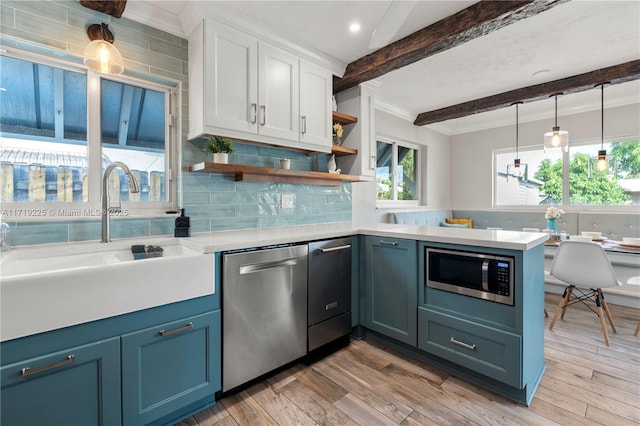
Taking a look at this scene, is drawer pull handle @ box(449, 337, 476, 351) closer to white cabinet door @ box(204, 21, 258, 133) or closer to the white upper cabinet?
the white upper cabinet

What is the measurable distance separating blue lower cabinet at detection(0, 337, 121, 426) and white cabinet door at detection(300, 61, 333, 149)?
6.33 ft

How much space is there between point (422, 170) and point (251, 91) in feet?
11.6

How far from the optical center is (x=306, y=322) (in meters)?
2.07

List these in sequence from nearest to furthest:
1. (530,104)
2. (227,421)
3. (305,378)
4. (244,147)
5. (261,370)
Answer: (227,421), (261,370), (305,378), (244,147), (530,104)

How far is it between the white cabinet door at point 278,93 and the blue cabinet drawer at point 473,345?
5.64 feet

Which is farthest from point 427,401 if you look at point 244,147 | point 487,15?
point 487,15

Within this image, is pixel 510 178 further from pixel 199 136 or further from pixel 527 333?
pixel 199 136

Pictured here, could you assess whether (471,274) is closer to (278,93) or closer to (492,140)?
(278,93)

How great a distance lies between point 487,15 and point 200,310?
257 centimetres

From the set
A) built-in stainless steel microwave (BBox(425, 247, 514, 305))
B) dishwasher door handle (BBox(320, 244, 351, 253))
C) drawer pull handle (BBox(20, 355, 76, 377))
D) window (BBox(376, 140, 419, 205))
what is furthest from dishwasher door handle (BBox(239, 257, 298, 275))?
window (BBox(376, 140, 419, 205))

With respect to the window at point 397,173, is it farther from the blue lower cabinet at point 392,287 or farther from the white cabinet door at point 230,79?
the white cabinet door at point 230,79

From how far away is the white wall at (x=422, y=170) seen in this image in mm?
3613

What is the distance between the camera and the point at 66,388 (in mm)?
1205

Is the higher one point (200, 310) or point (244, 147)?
point (244, 147)
